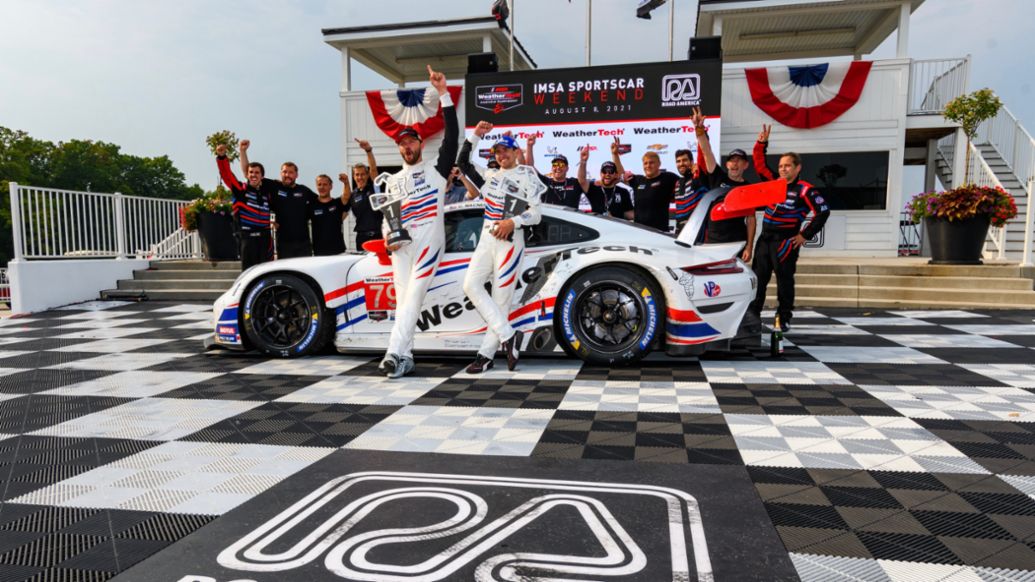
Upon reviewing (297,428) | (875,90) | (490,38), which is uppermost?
(490,38)

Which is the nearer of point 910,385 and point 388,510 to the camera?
point 388,510

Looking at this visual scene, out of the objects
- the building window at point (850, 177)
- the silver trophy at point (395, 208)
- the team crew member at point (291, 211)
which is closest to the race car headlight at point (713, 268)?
the silver trophy at point (395, 208)

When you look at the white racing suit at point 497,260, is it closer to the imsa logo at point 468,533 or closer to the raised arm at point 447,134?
the raised arm at point 447,134

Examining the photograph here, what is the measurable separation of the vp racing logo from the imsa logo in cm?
1196

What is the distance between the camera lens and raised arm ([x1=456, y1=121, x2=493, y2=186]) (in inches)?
182

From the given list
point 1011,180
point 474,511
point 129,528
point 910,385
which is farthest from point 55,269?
point 1011,180

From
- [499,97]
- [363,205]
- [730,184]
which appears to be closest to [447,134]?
[363,205]

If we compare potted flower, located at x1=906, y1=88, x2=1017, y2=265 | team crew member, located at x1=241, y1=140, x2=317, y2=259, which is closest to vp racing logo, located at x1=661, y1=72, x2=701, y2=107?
potted flower, located at x1=906, y1=88, x2=1017, y2=265

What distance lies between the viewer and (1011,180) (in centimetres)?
1402

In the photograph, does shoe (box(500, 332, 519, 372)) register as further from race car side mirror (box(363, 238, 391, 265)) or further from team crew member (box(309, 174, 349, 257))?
team crew member (box(309, 174, 349, 257))

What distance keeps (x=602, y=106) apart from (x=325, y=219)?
26.7 ft

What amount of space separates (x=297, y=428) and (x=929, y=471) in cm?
283

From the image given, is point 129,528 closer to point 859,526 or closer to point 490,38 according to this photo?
point 859,526

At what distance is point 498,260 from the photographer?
14.8 feet
